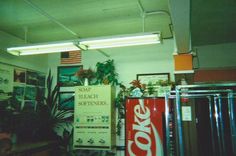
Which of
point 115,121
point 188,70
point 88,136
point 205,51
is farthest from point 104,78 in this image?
point 205,51

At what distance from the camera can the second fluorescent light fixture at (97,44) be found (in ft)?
12.1

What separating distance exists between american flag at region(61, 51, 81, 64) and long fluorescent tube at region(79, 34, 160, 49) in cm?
225

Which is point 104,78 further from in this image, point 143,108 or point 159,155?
point 159,155

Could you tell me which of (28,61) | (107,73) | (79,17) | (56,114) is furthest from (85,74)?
(79,17)

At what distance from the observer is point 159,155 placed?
432 centimetres

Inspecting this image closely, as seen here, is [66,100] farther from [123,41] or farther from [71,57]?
[123,41]

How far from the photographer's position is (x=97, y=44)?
13.4ft

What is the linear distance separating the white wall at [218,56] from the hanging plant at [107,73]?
2066 millimetres

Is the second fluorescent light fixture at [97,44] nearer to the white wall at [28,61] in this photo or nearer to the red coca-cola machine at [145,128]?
the white wall at [28,61]

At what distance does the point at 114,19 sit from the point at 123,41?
89 cm

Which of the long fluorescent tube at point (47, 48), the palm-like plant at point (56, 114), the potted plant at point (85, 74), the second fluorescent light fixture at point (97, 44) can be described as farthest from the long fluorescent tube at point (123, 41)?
the palm-like plant at point (56, 114)

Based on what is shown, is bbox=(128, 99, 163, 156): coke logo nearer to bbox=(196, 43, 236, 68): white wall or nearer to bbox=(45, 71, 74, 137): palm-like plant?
bbox=(196, 43, 236, 68): white wall

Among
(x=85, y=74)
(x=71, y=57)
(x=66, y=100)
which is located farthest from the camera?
(x=71, y=57)

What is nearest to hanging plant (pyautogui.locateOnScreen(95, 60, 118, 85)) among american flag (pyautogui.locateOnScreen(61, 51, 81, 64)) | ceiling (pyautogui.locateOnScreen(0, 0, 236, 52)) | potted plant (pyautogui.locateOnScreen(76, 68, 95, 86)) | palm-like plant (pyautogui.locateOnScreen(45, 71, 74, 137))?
potted plant (pyautogui.locateOnScreen(76, 68, 95, 86))
